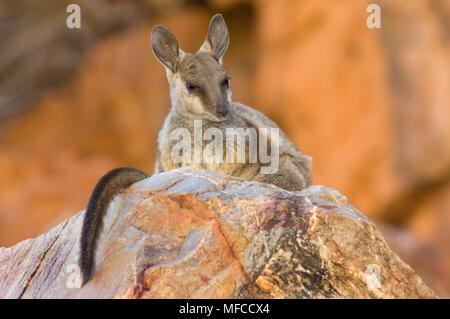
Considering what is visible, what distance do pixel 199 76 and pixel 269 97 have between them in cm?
1037

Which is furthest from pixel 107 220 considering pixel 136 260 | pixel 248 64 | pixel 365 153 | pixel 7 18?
pixel 7 18

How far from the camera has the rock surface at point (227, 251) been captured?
166 inches

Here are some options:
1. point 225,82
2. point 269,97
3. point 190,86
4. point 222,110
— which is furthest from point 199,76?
point 269,97

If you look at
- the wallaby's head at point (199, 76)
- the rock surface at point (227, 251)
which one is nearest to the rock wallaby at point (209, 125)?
the wallaby's head at point (199, 76)

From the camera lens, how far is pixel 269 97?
16.5 m

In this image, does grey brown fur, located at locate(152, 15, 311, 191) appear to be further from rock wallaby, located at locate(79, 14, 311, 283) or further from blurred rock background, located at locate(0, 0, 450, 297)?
blurred rock background, located at locate(0, 0, 450, 297)

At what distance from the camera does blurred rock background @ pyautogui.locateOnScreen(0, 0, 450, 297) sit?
1407 centimetres

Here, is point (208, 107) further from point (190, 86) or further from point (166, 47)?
point (166, 47)

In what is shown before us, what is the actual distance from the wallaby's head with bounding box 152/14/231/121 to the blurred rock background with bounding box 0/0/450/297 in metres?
8.16

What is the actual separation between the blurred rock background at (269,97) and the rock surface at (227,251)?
893 centimetres

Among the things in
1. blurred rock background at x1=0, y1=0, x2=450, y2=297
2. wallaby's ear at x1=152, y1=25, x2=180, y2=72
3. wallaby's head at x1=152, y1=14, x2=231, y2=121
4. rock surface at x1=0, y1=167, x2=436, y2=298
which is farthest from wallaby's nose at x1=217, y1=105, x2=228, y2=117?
blurred rock background at x1=0, y1=0, x2=450, y2=297

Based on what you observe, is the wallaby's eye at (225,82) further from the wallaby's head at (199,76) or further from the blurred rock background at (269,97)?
the blurred rock background at (269,97)
